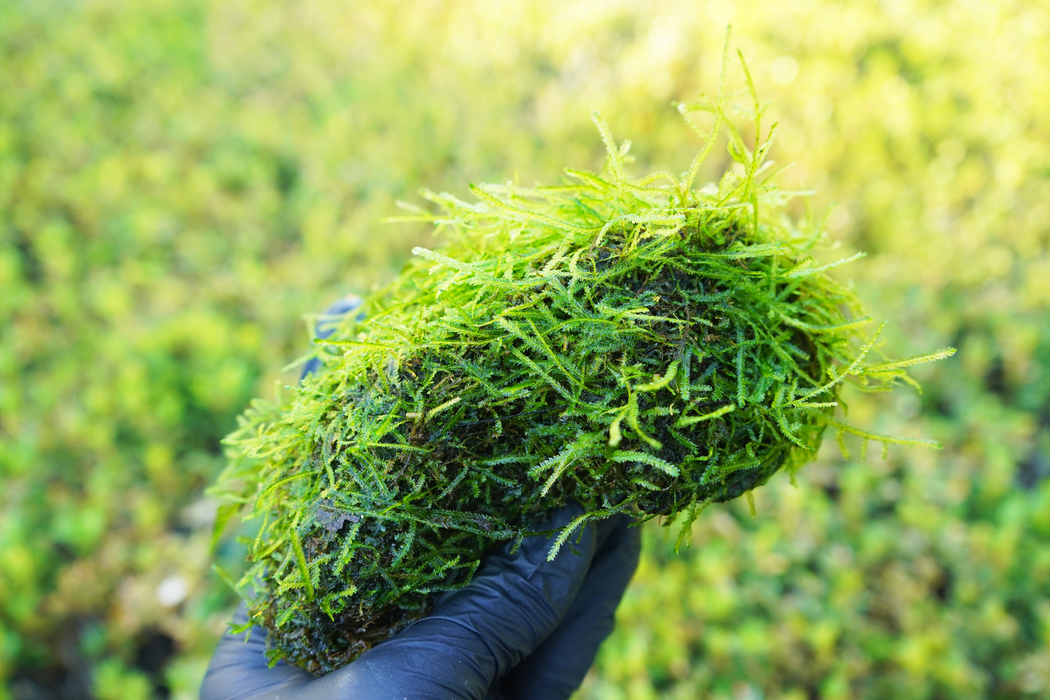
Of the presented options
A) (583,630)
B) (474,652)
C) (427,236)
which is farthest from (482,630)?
(427,236)

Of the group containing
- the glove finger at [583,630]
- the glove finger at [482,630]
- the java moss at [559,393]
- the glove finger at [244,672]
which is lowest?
the glove finger at [583,630]

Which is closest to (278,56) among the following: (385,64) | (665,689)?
(385,64)

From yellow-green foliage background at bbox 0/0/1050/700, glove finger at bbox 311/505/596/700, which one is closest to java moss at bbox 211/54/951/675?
glove finger at bbox 311/505/596/700

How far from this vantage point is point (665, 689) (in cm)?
231

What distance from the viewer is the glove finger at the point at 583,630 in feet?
5.75

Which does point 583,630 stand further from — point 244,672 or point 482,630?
point 244,672

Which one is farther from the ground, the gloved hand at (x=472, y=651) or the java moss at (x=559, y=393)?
the java moss at (x=559, y=393)

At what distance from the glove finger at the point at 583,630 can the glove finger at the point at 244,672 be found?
643mm

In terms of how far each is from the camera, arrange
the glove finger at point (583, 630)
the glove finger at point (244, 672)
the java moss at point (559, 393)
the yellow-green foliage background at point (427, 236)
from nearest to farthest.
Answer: the java moss at point (559, 393)
the glove finger at point (244, 672)
the glove finger at point (583, 630)
the yellow-green foliage background at point (427, 236)

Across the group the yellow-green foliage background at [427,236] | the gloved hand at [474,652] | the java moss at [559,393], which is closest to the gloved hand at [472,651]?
the gloved hand at [474,652]

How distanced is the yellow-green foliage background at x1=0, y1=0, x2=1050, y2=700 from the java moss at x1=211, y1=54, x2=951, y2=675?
136 centimetres

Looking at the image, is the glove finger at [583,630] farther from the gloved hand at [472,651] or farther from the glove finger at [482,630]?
the glove finger at [482,630]

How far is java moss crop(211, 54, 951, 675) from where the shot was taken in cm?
117

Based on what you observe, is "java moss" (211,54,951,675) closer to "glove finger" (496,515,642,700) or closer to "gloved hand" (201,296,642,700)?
"gloved hand" (201,296,642,700)
